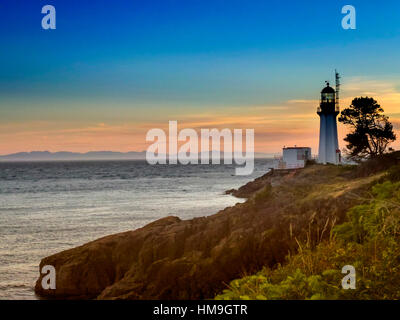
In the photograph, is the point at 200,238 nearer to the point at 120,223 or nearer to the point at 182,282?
the point at 182,282

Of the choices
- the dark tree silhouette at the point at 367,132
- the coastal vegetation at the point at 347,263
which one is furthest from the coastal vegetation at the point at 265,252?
the dark tree silhouette at the point at 367,132

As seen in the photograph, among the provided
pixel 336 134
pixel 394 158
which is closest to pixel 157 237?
pixel 394 158

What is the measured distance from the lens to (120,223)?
37031 millimetres

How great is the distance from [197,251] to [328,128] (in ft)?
125

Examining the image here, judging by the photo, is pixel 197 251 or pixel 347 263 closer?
pixel 347 263

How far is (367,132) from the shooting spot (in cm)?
4912

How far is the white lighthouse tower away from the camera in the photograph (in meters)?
52.1

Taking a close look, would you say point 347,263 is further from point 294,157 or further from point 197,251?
point 294,157

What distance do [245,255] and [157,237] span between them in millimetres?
4822

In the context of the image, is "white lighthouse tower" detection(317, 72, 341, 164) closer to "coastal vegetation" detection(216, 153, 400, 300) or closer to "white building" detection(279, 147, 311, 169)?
"white building" detection(279, 147, 311, 169)

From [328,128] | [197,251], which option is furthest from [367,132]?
[197,251]

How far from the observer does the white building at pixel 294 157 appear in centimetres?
6028

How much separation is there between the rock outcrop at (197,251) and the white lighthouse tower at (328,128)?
3043 cm

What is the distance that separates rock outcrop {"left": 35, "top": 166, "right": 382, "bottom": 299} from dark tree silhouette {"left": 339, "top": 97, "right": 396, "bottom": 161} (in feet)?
92.0
